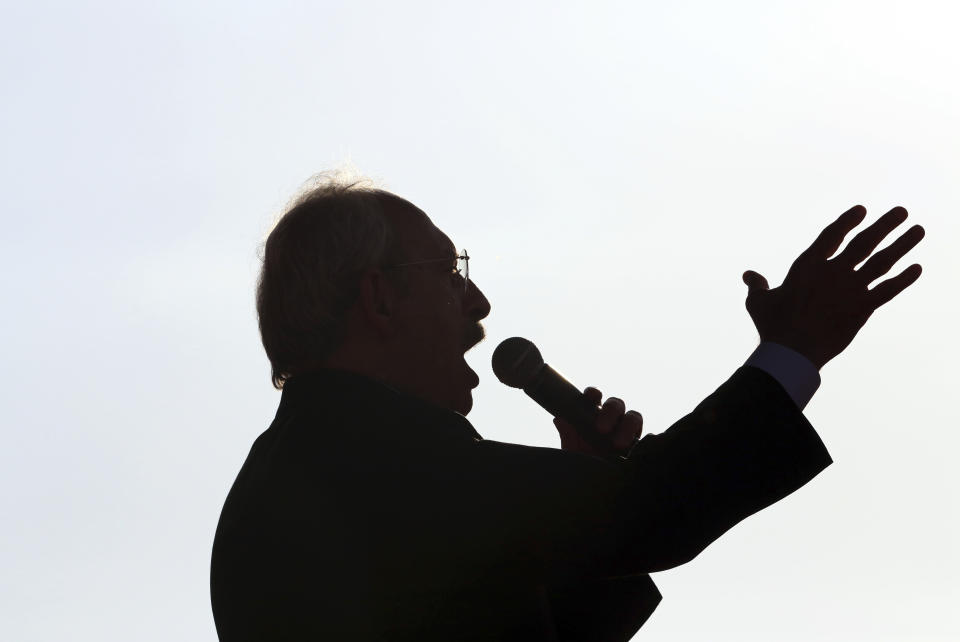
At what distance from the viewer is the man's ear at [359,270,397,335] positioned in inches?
168

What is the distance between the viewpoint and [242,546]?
3658 mm

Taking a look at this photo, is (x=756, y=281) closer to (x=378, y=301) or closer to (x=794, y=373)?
(x=794, y=373)

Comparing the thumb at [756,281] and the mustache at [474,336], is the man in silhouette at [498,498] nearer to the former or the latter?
the thumb at [756,281]

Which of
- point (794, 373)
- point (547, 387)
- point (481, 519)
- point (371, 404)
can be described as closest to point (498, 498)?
point (481, 519)

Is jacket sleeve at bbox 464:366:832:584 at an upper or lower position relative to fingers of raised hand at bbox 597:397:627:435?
lower

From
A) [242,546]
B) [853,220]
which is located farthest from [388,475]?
[853,220]

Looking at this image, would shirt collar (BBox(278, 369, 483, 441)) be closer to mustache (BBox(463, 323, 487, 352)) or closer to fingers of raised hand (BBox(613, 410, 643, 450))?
mustache (BBox(463, 323, 487, 352))

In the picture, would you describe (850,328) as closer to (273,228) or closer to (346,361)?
(346,361)

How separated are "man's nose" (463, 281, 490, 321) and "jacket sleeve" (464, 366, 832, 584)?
1.10m

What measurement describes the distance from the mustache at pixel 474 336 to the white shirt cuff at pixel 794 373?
1240 millimetres

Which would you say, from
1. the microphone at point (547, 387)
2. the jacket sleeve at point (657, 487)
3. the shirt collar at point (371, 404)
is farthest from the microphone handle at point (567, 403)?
the jacket sleeve at point (657, 487)

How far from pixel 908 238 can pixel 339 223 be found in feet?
6.07

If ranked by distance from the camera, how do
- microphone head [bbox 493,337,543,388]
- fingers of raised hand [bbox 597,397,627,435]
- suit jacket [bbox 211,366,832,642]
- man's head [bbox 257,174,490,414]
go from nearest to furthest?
suit jacket [bbox 211,366,832,642] < man's head [bbox 257,174,490,414] < fingers of raised hand [bbox 597,397,627,435] < microphone head [bbox 493,337,543,388]

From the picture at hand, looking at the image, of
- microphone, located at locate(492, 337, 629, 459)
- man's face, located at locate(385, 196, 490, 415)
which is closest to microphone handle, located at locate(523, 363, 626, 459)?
microphone, located at locate(492, 337, 629, 459)
